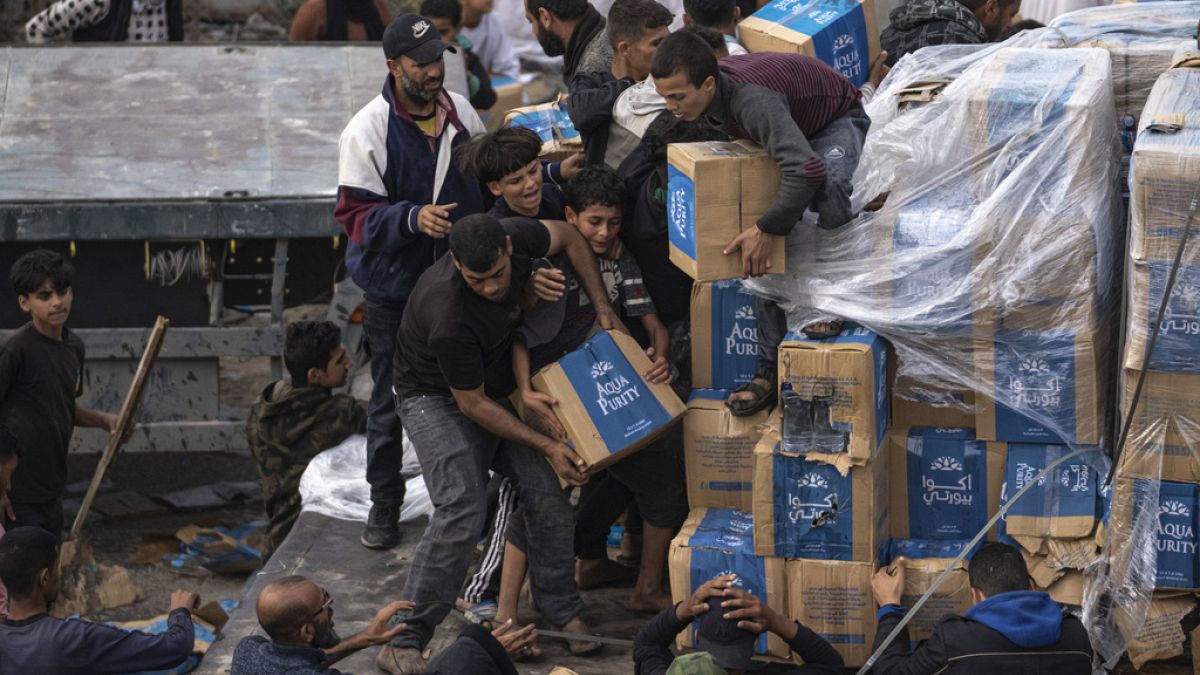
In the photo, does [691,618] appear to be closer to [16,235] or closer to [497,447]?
[497,447]

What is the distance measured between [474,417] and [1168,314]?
7.58ft

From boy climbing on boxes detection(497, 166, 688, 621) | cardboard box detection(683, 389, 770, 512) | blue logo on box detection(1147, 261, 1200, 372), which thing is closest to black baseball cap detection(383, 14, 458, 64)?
boy climbing on boxes detection(497, 166, 688, 621)

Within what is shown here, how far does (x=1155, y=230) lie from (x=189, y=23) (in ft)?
34.5

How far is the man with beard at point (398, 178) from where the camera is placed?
20.1 feet

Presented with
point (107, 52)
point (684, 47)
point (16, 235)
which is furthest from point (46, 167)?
point (684, 47)

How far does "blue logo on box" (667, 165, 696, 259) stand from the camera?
5.50 metres

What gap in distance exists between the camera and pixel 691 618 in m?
5.17

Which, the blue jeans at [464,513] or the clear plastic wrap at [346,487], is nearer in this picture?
the blue jeans at [464,513]

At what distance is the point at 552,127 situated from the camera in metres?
6.84

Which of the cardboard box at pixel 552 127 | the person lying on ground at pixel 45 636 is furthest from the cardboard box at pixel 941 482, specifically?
the person lying on ground at pixel 45 636

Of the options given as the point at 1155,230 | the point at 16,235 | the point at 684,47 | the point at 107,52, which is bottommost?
the point at 16,235

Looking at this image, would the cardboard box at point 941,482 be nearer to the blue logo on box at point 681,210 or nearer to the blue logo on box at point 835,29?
the blue logo on box at point 681,210

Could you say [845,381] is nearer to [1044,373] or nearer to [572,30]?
[1044,373]

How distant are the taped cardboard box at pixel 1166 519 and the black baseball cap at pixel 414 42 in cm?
289
